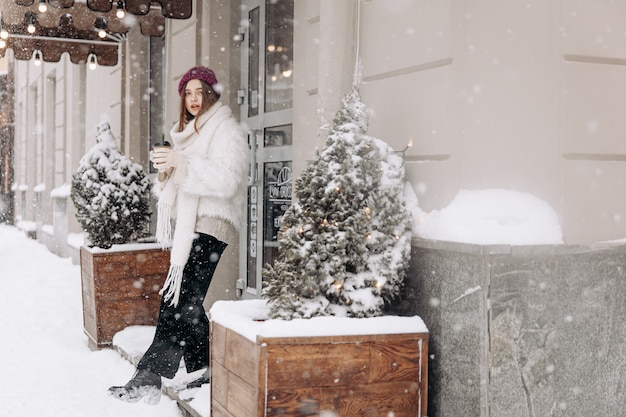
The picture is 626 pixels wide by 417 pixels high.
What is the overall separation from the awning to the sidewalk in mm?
2727

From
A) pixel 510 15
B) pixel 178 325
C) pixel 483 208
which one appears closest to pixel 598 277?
pixel 483 208

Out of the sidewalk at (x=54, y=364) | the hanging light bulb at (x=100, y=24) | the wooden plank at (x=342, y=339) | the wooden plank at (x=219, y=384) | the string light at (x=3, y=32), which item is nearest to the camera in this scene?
the wooden plank at (x=342, y=339)

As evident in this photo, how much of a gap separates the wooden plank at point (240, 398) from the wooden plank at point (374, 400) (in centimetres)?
27

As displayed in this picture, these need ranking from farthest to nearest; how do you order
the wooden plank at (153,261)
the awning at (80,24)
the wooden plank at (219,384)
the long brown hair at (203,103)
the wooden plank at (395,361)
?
the awning at (80,24) < the wooden plank at (153,261) < the long brown hair at (203,103) < the wooden plank at (219,384) < the wooden plank at (395,361)

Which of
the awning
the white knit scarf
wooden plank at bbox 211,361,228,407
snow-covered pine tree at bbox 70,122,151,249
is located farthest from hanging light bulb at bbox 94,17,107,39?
wooden plank at bbox 211,361,228,407

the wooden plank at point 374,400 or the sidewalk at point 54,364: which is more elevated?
the wooden plank at point 374,400

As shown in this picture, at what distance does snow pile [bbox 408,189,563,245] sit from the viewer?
304 centimetres

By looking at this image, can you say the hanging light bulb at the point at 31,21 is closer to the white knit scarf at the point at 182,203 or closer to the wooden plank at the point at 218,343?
the white knit scarf at the point at 182,203

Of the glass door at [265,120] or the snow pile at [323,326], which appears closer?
the snow pile at [323,326]

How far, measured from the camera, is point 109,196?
5852mm

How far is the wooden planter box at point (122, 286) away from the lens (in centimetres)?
Result: 568

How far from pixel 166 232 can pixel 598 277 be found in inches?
100

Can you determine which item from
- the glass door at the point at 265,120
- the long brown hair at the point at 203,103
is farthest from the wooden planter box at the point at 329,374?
the glass door at the point at 265,120

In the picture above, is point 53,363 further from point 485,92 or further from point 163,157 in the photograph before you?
point 485,92
